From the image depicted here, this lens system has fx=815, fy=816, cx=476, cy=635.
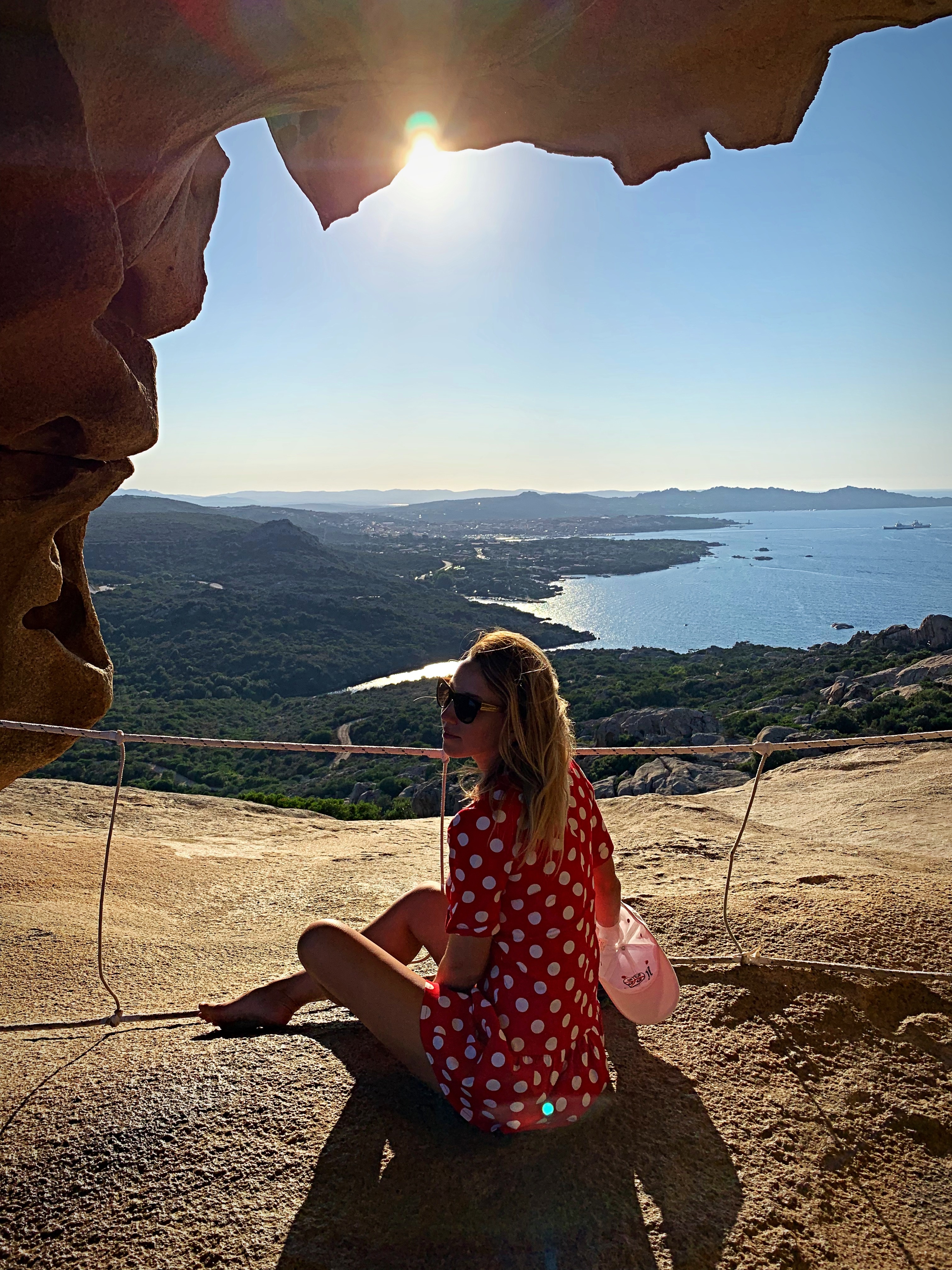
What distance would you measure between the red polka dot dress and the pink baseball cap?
367 mm

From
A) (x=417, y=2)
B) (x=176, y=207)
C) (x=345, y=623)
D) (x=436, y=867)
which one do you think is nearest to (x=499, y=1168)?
(x=417, y=2)

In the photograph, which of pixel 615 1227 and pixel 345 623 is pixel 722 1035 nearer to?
pixel 615 1227

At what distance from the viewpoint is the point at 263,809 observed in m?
10.2

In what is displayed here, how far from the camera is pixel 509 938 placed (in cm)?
186

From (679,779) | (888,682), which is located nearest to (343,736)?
(679,779)

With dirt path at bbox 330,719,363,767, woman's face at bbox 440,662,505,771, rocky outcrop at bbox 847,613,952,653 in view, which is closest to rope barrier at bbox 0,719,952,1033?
woman's face at bbox 440,662,505,771

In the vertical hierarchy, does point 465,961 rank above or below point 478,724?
below

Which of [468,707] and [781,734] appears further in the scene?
[781,734]

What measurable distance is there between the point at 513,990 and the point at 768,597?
196ft

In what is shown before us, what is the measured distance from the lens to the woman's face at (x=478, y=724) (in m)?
1.93

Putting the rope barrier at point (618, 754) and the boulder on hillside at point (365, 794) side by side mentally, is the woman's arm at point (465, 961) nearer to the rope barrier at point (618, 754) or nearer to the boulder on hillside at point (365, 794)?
the rope barrier at point (618, 754)

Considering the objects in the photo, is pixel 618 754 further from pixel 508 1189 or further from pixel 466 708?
pixel 508 1189

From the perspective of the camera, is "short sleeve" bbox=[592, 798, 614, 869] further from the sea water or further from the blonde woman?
the sea water

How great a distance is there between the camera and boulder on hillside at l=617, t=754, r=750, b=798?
36.4ft
